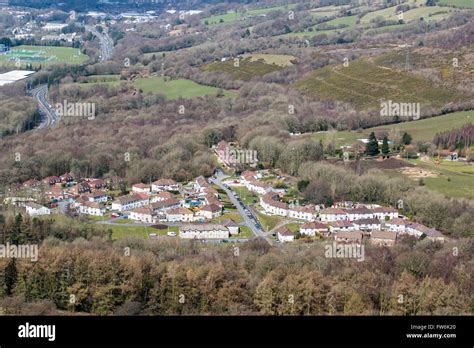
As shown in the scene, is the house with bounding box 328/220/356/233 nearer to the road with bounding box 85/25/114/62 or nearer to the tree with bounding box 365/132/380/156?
the tree with bounding box 365/132/380/156

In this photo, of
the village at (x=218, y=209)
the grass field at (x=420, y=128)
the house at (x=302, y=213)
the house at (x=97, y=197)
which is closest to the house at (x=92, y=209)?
the village at (x=218, y=209)

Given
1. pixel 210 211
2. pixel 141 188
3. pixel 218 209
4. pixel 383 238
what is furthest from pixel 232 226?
pixel 141 188

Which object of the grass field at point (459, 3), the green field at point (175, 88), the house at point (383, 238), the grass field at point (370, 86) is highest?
the grass field at point (459, 3)

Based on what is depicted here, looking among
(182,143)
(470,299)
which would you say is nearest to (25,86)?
(182,143)

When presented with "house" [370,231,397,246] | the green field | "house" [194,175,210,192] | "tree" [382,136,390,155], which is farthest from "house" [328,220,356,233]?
the green field

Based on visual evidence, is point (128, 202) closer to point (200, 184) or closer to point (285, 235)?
point (200, 184)

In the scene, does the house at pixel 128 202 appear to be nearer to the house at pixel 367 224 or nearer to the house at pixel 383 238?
the house at pixel 367 224
